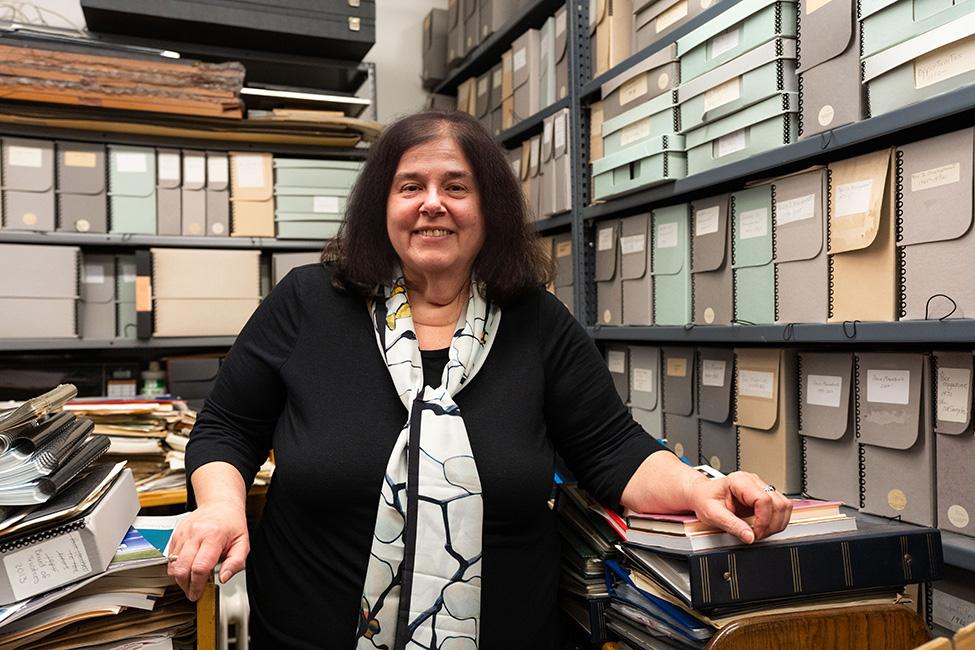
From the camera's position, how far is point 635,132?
1769 mm

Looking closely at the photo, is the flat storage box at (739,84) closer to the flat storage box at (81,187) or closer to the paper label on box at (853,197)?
the paper label on box at (853,197)

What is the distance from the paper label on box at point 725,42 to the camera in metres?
1.45

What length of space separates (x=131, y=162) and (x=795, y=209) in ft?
6.48

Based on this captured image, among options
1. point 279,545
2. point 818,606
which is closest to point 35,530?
point 279,545

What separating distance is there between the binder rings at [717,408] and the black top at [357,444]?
0.51 metres

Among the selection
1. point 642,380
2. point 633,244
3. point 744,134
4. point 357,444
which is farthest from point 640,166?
point 357,444

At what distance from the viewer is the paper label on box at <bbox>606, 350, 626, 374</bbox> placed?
1968mm

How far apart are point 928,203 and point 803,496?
622mm

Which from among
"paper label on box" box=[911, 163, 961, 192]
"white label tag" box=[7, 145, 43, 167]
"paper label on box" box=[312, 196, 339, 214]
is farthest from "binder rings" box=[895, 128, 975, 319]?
"white label tag" box=[7, 145, 43, 167]

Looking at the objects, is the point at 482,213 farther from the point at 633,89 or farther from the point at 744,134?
the point at 633,89

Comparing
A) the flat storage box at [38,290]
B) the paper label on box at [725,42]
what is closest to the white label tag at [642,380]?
the paper label on box at [725,42]

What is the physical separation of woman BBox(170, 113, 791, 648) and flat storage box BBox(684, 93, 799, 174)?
1.79 feet

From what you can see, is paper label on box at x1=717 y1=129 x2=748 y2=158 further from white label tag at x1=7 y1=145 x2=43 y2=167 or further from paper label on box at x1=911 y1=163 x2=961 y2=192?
white label tag at x1=7 y1=145 x2=43 y2=167

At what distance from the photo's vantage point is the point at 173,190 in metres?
2.22
